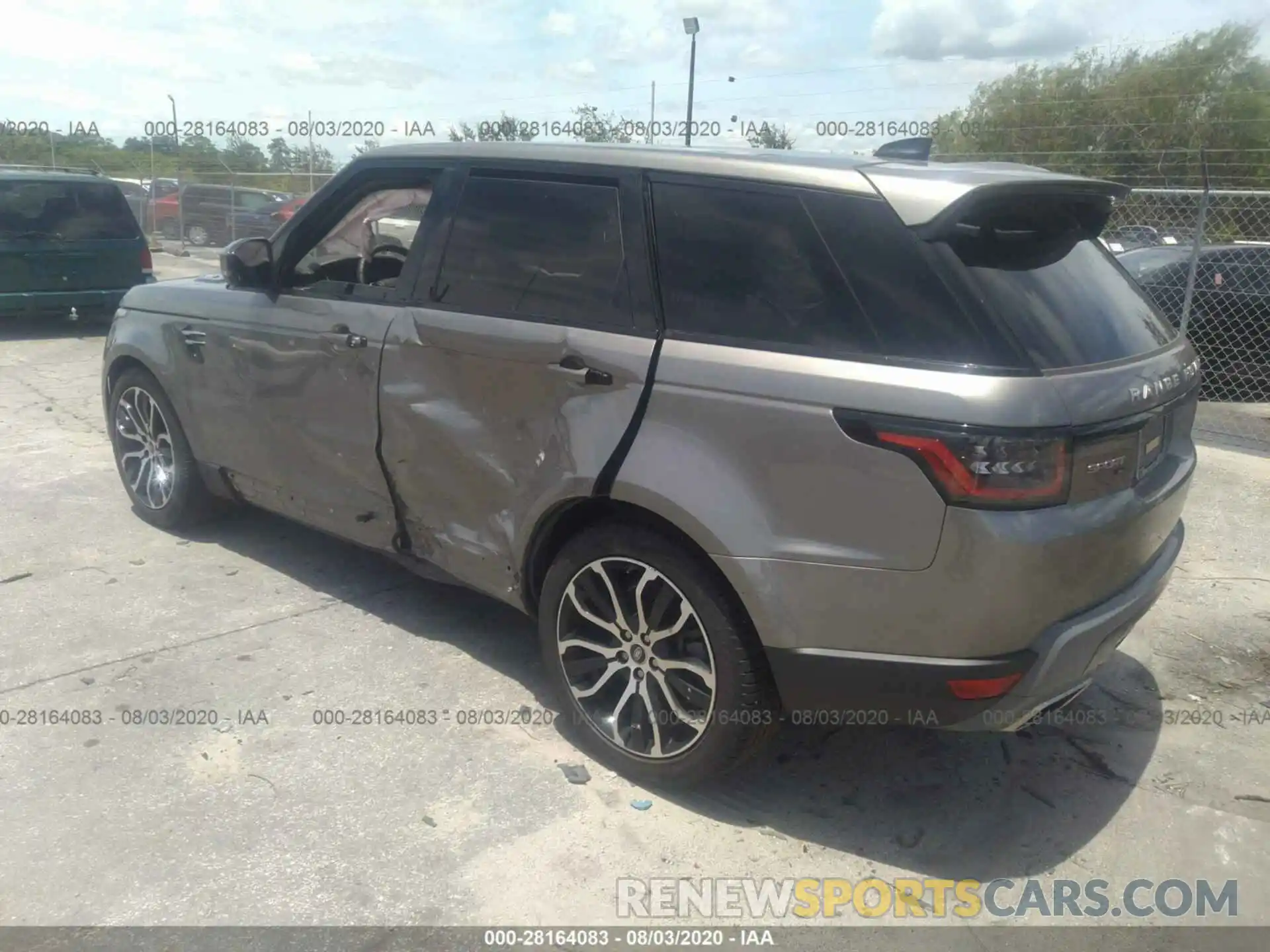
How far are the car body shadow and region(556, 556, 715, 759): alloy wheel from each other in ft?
0.75

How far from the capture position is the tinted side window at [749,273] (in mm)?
2844

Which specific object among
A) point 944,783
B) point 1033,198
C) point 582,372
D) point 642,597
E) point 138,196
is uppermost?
point 138,196

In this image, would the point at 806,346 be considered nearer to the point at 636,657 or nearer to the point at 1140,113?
the point at 636,657

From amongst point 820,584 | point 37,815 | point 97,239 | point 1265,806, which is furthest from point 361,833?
point 97,239

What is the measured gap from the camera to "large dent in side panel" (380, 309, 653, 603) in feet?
10.6

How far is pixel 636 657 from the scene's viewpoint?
3295 millimetres

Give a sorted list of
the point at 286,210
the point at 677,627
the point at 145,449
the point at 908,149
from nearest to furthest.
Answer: the point at 677,627
the point at 908,149
the point at 145,449
the point at 286,210

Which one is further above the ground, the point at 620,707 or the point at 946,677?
the point at 946,677

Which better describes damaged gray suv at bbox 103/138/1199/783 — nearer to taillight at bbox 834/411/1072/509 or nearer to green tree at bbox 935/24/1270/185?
taillight at bbox 834/411/1072/509

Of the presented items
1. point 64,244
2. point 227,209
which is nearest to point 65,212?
point 64,244

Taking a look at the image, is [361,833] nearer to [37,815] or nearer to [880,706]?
[37,815]

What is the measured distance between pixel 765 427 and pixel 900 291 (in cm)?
50

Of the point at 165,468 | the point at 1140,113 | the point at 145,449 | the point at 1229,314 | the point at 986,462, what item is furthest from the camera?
the point at 1140,113

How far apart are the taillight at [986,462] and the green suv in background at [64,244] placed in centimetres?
1090
